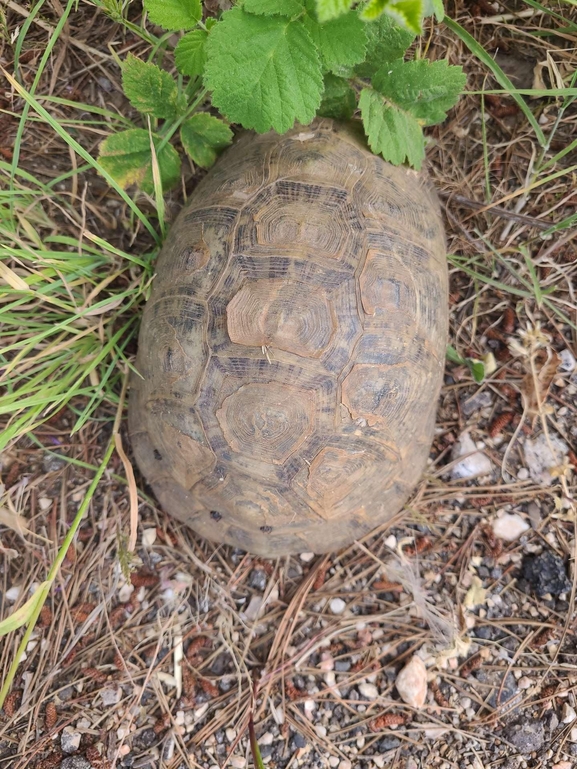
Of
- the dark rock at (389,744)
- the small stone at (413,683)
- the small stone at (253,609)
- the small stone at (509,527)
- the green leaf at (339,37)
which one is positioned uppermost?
the green leaf at (339,37)

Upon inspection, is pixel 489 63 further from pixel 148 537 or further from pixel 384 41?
pixel 148 537

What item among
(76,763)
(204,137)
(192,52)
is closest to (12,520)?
(76,763)

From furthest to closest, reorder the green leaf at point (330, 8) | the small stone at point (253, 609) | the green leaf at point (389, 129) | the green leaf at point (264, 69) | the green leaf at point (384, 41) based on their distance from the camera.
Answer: the small stone at point (253, 609)
the green leaf at point (389, 129)
the green leaf at point (384, 41)
the green leaf at point (264, 69)
the green leaf at point (330, 8)

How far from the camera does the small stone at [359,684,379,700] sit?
185cm

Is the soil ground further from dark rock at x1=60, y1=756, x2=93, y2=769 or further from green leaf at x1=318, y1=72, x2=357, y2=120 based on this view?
green leaf at x1=318, y1=72, x2=357, y2=120

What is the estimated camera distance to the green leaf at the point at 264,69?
1.33 metres

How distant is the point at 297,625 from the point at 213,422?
836mm

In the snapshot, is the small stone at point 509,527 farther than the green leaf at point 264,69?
Yes

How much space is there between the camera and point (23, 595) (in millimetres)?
1824

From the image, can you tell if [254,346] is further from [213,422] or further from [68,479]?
[68,479]

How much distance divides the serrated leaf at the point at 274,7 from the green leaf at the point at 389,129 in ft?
0.96

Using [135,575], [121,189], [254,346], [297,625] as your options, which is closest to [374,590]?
[297,625]

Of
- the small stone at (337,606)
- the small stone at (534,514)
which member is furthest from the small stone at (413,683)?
the small stone at (534,514)

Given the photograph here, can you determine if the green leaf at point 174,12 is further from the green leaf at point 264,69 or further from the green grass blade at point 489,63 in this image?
the green grass blade at point 489,63
